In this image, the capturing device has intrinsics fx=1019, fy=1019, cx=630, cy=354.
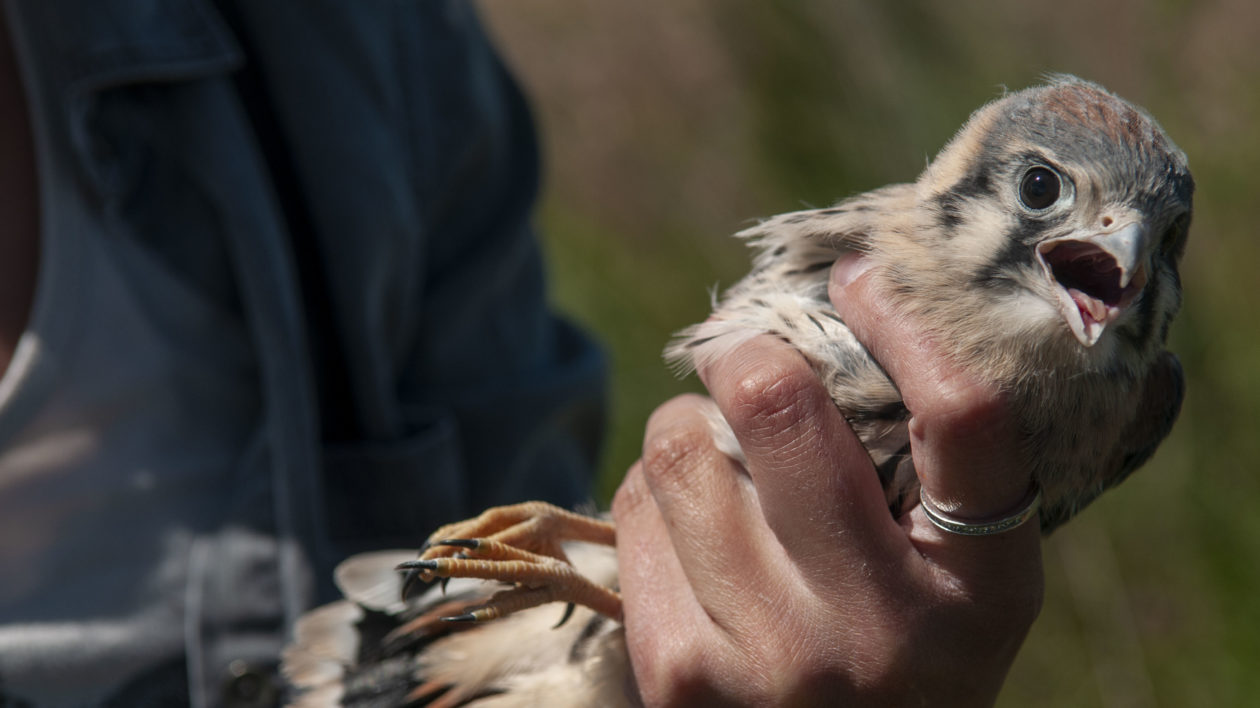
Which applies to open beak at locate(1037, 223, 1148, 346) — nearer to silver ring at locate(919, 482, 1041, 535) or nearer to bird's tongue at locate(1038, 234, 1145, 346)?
bird's tongue at locate(1038, 234, 1145, 346)

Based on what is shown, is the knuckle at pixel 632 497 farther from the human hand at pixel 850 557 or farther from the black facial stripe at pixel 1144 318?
the black facial stripe at pixel 1144 318

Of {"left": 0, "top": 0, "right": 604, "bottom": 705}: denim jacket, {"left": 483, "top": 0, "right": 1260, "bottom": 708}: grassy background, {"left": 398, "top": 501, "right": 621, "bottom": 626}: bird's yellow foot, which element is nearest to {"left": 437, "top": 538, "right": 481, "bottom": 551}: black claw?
{"left": 398, "top": 501, "right": 621, "bottom": 626}: bird's yellow foot

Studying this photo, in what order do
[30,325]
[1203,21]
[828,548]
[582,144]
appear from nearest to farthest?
[828,548] < [30,325] < [1203,21] < [582,144]

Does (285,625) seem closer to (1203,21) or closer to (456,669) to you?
(456,669)

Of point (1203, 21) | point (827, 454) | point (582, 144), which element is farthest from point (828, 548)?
point (582, 144)

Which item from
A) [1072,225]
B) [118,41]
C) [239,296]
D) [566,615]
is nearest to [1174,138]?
[1072,225]

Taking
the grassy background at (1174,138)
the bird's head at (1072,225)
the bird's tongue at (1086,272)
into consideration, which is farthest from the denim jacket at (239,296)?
the grassy background at (1174,138)
